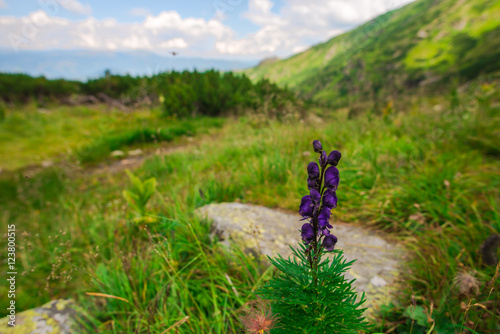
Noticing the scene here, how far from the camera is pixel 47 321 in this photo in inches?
82.7

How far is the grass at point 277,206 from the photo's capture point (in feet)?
6.30

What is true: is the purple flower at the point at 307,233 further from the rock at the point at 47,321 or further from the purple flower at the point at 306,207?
the rock at the point at 47,321

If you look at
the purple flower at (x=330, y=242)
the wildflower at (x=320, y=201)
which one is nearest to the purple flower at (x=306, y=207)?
the wildflower at (x=320, y=201)

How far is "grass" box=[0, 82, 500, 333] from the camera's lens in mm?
1920

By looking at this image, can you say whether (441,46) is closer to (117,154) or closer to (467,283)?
(117,154)

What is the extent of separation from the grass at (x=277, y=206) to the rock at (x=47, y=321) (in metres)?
0.13

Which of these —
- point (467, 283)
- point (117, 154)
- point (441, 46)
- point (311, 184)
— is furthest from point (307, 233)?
point (441, 46)

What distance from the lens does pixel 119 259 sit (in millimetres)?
2439

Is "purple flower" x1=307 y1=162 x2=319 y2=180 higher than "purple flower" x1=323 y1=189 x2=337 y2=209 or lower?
higher

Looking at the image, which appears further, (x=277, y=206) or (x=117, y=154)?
(x=117, y=154)

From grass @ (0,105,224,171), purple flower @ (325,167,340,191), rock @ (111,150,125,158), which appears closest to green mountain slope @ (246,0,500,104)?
grass @ (0,105,224,171)

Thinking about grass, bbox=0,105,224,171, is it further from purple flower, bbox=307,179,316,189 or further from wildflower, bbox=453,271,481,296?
wildflower, bbox=453,271,481,296

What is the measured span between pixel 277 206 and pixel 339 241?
1.13 m

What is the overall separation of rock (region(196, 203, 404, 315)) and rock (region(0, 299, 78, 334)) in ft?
4.77
